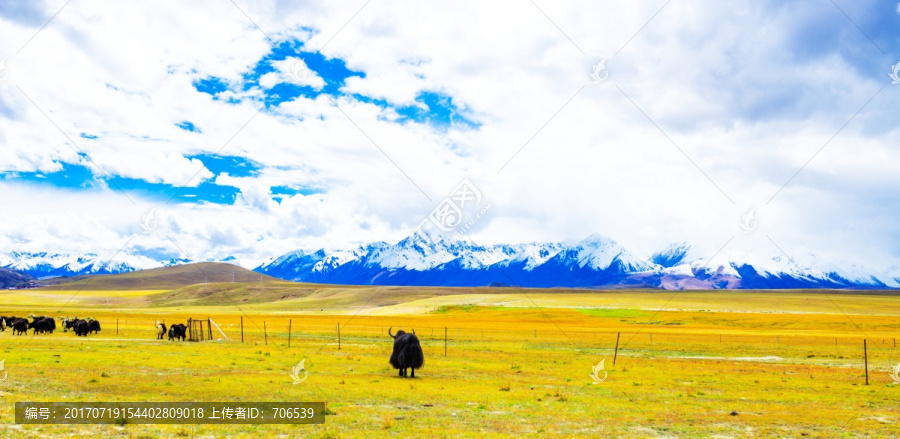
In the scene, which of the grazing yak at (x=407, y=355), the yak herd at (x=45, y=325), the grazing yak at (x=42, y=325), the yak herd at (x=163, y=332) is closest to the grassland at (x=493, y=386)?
the grazing yak at (x=407, y=355)

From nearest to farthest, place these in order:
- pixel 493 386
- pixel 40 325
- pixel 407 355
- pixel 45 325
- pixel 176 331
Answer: pixel 493 386 < pixel 407 355 < pixel 176 331 < pixel 40 325 < pixel 45 325

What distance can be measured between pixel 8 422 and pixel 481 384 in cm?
1667


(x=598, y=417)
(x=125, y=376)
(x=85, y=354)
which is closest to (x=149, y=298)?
(x=85, y=354)

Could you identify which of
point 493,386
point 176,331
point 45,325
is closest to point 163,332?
point 176,331

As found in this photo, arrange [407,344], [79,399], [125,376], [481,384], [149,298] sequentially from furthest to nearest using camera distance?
[149,298], [407,344], [481,384], [125,376], [79,399]

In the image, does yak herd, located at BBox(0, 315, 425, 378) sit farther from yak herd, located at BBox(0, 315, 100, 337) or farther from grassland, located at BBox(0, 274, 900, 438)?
grassland, located at BBox(0, 274, 900, 438)

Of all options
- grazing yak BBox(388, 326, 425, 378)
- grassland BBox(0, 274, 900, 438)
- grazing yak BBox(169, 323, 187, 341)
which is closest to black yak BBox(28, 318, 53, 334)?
grassland BBox(0, 274, 900, 438)

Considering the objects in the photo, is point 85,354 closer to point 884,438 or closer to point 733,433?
point 733,433

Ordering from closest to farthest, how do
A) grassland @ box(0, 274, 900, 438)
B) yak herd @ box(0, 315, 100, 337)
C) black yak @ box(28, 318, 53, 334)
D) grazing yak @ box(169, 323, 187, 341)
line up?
grassland @ box(0, 274, 900, 438) → grazing yak @ box(169, 323, 187, 341) → yak herd @ box(0, 315, 100, 337) → black yak @ box(28, 318, 53, 334)

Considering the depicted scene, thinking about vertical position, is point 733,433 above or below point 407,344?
below

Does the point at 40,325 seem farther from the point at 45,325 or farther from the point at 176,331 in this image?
the point at 176,331

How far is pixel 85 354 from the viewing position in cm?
3272

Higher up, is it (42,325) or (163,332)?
(42,325)

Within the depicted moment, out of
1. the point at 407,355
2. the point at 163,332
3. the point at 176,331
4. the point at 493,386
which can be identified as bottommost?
the point at 493,386
